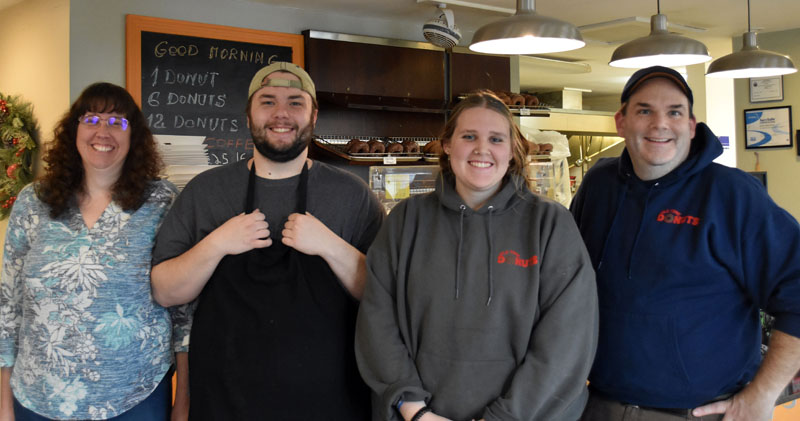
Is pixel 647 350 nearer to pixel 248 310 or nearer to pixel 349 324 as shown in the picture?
pixel 349 324

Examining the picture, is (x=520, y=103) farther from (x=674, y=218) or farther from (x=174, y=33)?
(x=674, y=218)

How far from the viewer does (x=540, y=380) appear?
1529mm

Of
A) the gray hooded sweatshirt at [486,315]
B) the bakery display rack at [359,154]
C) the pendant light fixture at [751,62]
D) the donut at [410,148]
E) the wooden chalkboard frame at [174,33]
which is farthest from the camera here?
the donut at [410,148]

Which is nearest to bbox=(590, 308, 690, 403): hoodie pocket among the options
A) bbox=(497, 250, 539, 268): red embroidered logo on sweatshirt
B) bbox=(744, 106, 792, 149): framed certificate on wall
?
bbox=(497, 250, 539, 268): red embroidered logo on sweatshirt

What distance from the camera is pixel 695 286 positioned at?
1.75 m

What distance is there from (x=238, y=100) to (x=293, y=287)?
128 inches

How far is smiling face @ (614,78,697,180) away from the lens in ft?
5.97

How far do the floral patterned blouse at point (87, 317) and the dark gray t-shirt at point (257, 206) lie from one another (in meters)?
0.11

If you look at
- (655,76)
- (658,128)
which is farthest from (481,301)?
(655,76)

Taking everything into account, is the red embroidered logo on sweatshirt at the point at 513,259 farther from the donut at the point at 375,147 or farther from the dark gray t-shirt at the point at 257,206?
the donut at the point at 375,147

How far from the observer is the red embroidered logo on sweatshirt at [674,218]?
1769mm

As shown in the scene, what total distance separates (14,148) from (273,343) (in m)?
3.86

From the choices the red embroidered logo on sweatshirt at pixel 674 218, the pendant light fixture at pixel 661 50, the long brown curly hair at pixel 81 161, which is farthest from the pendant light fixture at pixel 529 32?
the long brown curly hair at pixel 81 161

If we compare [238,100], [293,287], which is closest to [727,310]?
[293,287]
